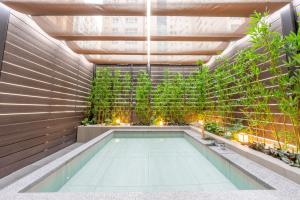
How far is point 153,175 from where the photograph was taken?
109 inches

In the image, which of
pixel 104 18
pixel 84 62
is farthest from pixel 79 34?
pixel 84 62

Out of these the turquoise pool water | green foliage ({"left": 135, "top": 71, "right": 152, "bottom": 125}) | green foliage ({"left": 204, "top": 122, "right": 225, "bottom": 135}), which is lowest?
the turquoise pool water

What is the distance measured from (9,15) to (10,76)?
1421 millimetres

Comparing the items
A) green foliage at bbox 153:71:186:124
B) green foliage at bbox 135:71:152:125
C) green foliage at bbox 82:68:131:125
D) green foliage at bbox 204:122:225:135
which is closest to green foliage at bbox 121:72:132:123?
green foliage at bbox 82:68:131:125

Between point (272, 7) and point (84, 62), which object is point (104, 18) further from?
point (272, 7)

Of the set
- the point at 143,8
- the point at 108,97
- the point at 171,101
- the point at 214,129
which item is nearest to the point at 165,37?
the point at 143,8


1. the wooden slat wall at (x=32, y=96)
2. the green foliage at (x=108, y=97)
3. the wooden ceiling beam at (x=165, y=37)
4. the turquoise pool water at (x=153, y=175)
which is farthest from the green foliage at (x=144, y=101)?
the turquoise pool water at (x=153, y=175)

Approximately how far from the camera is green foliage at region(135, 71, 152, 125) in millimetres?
8047

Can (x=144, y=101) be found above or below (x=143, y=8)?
below

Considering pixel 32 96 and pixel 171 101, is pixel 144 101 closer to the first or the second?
pixel 171 101

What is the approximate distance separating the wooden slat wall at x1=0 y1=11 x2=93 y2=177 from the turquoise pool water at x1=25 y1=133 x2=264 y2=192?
68.3 inches

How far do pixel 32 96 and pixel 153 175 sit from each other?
12.8 feet

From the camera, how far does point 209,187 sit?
2.40 meters

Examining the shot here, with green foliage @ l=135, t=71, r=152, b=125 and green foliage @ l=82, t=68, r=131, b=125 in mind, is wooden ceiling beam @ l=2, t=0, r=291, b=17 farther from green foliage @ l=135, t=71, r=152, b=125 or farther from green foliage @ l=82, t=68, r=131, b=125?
green foliage @ l=82, t=68, r=131, b=125
